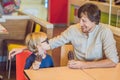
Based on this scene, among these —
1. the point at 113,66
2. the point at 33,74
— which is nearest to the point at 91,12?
the point at 113,66

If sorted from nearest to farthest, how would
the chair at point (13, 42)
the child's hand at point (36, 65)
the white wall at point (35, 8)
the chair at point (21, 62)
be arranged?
the child's hand at point (36, 65), the chair at point (21, 62), the chair at point (13, 42), the white wall at point (35, 8)

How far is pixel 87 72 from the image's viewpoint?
212 centimetres

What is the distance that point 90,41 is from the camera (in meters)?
2.44

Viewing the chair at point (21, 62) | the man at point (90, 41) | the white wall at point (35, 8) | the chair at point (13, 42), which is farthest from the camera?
the white wall at point (35, 8)

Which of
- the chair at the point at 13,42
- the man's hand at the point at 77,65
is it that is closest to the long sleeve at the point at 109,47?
the man's hand at the point at 77,65

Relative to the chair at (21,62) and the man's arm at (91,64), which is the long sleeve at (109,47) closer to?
the man's arm at (91,64)

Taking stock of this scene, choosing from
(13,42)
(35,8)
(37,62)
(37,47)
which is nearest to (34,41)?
(37,47)

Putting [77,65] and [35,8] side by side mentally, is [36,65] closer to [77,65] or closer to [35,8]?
[77,65]

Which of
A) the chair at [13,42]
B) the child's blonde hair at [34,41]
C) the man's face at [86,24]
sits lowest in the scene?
the chair at [13,42]

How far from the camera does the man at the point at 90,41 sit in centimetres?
228

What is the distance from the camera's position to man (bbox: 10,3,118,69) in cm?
228

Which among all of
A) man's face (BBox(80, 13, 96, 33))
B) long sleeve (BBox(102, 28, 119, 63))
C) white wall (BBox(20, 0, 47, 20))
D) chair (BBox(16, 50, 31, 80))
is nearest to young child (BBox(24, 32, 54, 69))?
chair (BBox(16, 50, 31, 80))

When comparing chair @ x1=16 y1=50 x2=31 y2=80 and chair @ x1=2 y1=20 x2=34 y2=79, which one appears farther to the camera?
chair @ x1=2 y1=20 x2=34 y2=79

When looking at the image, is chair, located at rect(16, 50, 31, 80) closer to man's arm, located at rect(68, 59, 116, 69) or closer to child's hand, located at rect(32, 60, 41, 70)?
child's hand, located at rect(32, 60, 41, 70)
